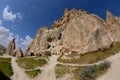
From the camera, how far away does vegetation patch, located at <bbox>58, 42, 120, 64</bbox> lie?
7035 cm

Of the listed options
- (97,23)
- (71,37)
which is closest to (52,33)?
(71,37)

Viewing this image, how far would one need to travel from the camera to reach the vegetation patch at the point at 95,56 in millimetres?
70350

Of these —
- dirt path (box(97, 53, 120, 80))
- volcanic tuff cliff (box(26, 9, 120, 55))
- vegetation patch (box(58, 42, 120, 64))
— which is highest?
volcanic tuff cliff (box(26, 9, 120, 55))

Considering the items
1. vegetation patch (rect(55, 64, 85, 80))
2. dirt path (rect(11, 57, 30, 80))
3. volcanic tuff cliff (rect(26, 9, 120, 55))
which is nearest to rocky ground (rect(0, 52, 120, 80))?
dirt path (rect(11, 57, 30, 80))

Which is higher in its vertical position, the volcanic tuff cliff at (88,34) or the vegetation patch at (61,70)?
the volcanic tuff cliff at (88,34)

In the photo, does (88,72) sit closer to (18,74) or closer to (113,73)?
(113,73)

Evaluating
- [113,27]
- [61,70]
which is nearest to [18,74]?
[61,70]

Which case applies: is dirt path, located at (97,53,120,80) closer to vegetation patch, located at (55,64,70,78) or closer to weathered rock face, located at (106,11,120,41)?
vegetation patch, located at (55,64,70,78)

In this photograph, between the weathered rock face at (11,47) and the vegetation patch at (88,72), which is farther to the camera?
the weathered rock face at (11,47)

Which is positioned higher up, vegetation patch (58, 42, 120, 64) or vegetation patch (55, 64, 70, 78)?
vegetation patch (58, 42, 120, 64)

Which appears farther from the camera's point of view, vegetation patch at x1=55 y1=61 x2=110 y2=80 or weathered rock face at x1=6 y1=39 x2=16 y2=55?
weathered rock face at x1=6 y1=39 x2=16 y2=55

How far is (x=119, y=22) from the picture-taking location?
303ft

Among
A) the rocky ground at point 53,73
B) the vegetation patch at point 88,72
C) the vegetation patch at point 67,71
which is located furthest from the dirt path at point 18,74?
the vegetation patch at point 88,72

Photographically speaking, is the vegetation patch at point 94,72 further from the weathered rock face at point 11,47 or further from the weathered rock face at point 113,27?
the weathered rock face at point 11,47
